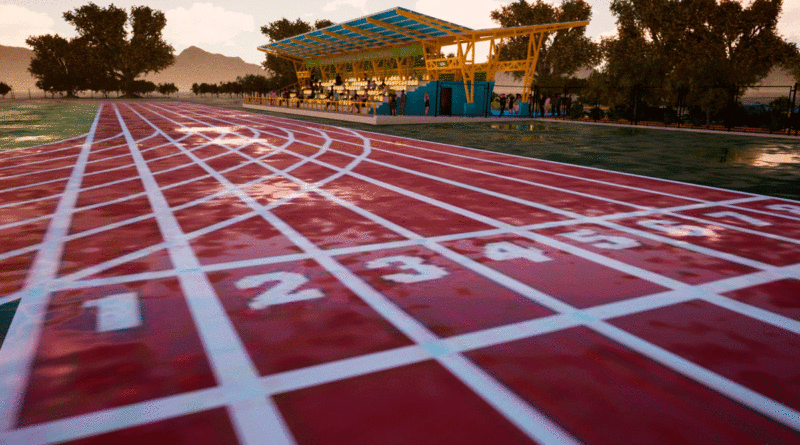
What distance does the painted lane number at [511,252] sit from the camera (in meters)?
5.39

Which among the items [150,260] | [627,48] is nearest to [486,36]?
[627,48]

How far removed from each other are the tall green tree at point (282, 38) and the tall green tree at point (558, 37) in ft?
96.6

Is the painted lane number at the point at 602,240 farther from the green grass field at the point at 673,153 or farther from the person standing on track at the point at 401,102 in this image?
the person standing on track at the point at 401,102

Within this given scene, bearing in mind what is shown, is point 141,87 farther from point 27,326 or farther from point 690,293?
point 690,293

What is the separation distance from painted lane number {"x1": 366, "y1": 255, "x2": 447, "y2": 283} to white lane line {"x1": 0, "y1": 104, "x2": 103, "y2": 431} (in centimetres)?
266

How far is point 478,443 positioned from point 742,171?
12.2m

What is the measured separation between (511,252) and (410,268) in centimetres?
122

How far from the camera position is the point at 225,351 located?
3.40m

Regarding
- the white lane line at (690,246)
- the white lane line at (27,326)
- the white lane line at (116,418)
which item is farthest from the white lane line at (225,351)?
the white lane line at (690,246)

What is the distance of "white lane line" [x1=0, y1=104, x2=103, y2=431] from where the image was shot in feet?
9.37

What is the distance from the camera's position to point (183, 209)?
7.41 meters

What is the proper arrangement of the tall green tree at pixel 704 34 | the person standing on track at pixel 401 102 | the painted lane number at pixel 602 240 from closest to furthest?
the painted lane number at pixel 602 240
the person standing on track at pixel 401 102
the tall green tree at pixel 704 34

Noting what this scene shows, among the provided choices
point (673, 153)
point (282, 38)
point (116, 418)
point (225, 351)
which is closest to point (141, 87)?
point (282, 38)

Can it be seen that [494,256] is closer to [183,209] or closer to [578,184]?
[183,209]
